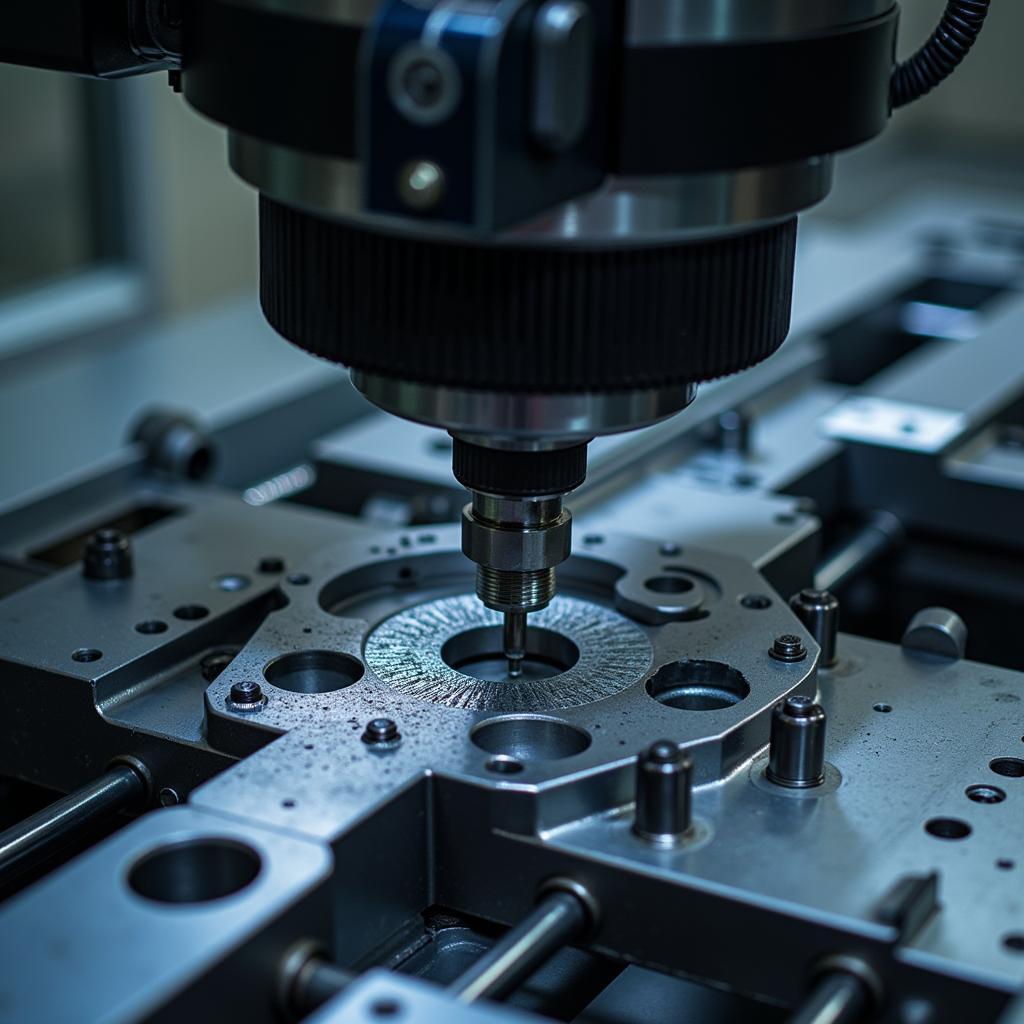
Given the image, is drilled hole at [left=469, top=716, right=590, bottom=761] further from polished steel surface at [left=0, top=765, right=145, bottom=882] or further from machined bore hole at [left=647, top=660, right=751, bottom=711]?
polished steel surface at [left=0, top=765, right=145, bottom=882]

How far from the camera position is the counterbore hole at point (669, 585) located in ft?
3.34

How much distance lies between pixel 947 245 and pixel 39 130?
260 centimetres

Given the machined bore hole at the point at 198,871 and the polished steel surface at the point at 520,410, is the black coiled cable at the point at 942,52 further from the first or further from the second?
the machined bore hole at the point at 198,871

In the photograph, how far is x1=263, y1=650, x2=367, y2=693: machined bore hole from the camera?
3.02 ft

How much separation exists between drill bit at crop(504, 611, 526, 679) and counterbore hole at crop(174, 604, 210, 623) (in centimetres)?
19

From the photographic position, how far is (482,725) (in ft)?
2.81

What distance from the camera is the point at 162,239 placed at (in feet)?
6.33

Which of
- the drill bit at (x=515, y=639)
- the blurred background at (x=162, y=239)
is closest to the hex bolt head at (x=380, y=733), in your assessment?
the drill bit at (x=515, y=639)

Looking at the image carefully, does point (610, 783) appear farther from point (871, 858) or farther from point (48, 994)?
point (48, 994)

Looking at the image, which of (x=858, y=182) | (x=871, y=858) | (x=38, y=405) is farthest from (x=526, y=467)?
(x=858, y=182)

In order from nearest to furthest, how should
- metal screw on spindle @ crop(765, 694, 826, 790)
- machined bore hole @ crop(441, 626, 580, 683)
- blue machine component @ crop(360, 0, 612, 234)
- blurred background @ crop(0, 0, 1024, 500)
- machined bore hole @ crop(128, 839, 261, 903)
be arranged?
blue machine component @ crop(360, 0, 612, 234) < machined bore hole @ crop(128, 839, 261, 903) < metal screw on spindle @ crop(765, 694, 826, 790) < machined bore hole @ crop(441, 626, 580, 683) < blurred background @ crop(0, 0, 1024, 500)

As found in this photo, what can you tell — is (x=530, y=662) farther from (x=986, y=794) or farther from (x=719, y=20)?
(x=719, y=20)

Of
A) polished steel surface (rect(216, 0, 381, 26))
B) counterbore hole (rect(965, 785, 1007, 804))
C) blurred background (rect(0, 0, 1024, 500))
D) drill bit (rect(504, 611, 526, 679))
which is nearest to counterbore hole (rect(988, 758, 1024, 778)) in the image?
counterbore hole (rect(965, 785, 1007, 804))

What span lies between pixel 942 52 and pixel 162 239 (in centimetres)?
124
